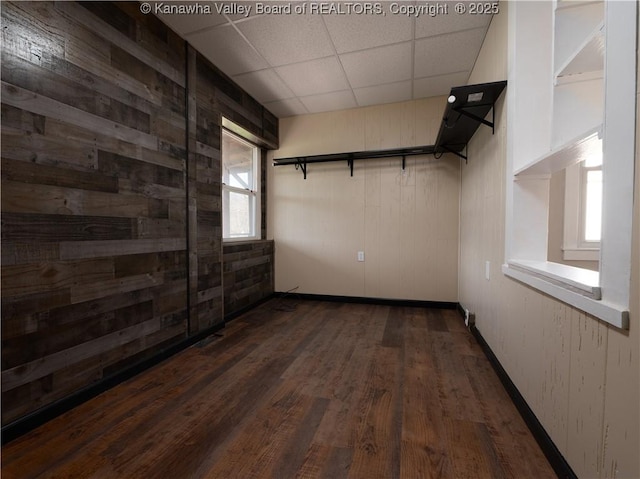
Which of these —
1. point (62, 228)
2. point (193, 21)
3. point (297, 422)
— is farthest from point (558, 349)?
point (193, 21)

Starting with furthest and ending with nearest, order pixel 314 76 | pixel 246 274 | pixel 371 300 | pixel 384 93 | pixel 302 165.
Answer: pixel 302 165, pixel 371 300, pixel 246 274, pixel 384 93, pixel 314 76

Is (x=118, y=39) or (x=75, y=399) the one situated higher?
(x=118, y=39)

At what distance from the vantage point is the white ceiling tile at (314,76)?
254 cm

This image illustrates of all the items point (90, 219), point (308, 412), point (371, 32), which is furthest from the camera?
point (371, 32)

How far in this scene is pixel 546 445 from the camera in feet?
3.69

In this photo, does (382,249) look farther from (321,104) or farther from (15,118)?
(15,118)

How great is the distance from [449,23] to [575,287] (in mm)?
2142

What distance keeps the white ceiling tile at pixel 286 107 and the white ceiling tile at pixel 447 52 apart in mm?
1439

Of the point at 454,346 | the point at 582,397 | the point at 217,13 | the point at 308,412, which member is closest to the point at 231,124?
the point at 217,13

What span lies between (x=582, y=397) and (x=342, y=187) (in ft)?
9.64

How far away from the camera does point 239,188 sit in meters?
3.33

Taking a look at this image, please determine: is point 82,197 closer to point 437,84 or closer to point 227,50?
point 227,50

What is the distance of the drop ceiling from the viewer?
2008 millimetres

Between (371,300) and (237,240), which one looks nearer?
(237,240)
